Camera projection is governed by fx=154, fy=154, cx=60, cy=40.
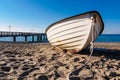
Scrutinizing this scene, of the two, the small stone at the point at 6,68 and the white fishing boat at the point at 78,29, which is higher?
the white fishing boat at the point at 78,29

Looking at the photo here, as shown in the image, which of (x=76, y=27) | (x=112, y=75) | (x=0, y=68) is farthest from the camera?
(x=76, y=27)

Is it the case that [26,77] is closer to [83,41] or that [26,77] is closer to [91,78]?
[91,78]

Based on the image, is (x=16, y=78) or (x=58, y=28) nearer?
(x=16, y=78)

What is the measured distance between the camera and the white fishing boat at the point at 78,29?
570 centimetres

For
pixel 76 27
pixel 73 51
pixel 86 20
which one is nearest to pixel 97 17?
pixel 86 20

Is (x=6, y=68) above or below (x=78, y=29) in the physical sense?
below

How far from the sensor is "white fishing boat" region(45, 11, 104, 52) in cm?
570

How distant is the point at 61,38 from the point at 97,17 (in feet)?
6.74

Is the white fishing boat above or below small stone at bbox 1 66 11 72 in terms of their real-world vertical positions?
above

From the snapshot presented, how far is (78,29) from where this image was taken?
19.9ft

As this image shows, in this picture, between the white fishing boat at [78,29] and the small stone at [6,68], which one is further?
the white fishing boat at [78,29]

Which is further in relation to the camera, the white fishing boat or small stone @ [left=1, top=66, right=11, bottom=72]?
the white fishing boat

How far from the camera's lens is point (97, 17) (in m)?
5.83

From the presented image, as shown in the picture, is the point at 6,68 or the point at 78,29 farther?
the point at 78,29
